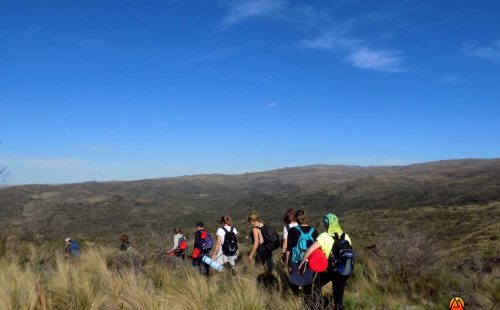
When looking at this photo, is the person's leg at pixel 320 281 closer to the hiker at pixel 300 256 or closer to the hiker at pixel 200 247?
the hiker at pixel 300 256

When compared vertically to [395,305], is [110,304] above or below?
above

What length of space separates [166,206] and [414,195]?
4139cm

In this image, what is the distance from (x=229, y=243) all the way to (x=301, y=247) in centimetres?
301

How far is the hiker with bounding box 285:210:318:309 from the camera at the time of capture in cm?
647

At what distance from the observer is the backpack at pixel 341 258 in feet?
20.4

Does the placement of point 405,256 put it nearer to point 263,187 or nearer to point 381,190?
point 381,190

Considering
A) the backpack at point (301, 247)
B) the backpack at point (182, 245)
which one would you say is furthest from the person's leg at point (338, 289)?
the backpack at point (182, 245)

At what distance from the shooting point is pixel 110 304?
5.50 m

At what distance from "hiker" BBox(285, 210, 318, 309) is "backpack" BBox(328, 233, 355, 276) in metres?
0.35

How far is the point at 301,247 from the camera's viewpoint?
698 centimetres

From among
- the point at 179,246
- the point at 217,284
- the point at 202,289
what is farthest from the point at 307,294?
the point at 179,246

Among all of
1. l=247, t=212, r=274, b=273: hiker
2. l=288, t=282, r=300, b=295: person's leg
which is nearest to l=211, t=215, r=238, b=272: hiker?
l=247, t=212, r=274, b=273: hiker

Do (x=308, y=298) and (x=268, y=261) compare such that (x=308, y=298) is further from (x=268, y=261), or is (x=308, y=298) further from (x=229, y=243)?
(x=229, y=243)

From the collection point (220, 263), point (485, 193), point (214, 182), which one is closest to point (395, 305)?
point (220, 263)
